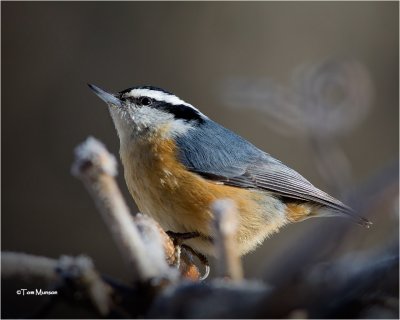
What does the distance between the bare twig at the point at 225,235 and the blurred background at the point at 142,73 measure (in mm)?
3407

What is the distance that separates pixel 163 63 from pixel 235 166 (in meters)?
2.35

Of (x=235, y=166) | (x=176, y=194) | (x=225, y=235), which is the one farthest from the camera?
(x=235, y=166)

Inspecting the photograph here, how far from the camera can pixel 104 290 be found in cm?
99

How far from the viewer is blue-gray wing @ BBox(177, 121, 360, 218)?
2.73 metres

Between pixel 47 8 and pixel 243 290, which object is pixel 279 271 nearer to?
pixel 243 290

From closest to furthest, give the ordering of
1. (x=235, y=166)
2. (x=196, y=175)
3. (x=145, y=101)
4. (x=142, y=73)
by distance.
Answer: (x=196, y=175), (x=235, y=166), (x=145, y=101), (x=142, y=73)

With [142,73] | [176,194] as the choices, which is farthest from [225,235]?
[142,73]

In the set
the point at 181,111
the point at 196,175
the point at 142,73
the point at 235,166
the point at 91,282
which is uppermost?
the point at 142,73

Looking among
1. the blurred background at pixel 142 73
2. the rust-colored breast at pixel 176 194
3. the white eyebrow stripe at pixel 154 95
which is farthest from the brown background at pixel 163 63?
the rust-colored breast at pixel 176 194

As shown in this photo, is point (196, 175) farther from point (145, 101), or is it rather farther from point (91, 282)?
point (91, 282)

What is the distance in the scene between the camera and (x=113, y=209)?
964 millimetres

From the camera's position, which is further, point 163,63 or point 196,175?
point 163,63

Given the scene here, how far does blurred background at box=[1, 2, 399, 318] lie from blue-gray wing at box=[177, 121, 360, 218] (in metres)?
1.66

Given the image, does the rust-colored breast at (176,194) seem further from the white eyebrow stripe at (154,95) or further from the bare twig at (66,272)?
the bare twig at (66,272)
